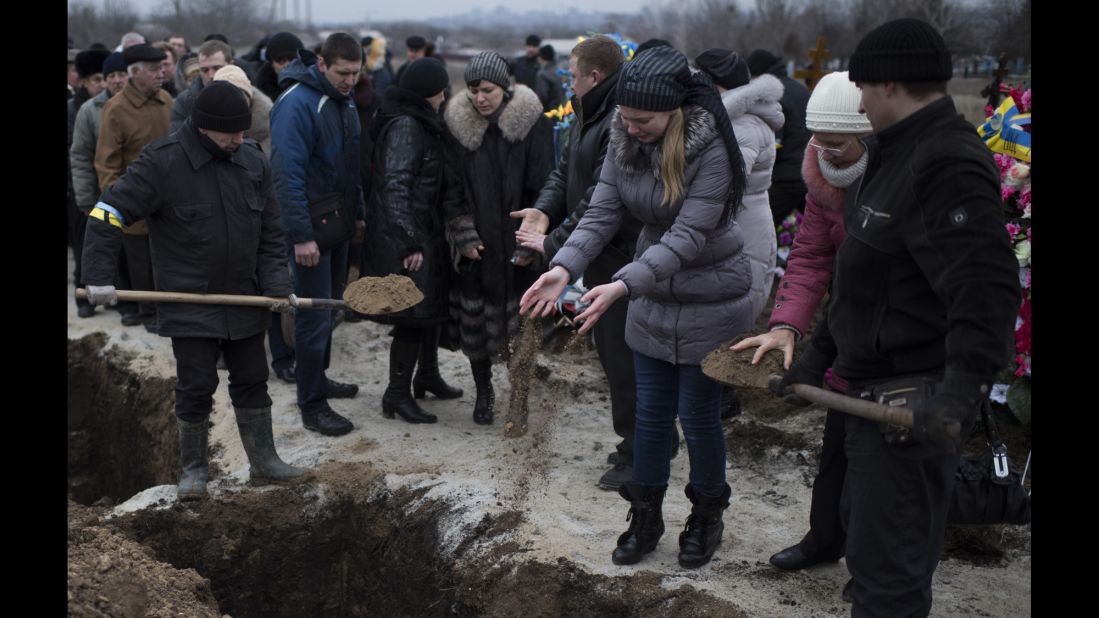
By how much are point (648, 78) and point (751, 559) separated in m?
2.01

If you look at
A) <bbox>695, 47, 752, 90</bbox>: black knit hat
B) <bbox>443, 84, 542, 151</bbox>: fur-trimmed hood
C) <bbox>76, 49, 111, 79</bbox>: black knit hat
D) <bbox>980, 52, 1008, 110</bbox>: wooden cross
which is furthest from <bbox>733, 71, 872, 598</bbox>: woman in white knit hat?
<bbox>76, 49, 111, 79</bbox>: black knit hat

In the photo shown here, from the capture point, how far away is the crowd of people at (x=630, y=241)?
261cm

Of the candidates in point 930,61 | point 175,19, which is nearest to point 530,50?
point 930,61

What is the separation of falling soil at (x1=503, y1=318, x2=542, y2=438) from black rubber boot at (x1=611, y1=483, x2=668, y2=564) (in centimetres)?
124

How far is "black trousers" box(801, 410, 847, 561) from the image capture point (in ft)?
12.4

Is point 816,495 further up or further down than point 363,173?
further down

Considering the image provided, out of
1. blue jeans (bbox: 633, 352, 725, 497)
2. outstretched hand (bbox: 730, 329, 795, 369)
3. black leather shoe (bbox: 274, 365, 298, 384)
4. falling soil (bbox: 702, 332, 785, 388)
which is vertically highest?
outstretched hand (bbox: 730, 329, 795, 369)

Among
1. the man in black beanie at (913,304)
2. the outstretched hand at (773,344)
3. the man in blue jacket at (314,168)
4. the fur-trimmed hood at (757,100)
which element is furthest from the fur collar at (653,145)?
the man in blue jacket at (314,168)

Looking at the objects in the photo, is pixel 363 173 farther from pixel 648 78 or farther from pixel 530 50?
pixel 530 50

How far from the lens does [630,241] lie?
4.58 metres

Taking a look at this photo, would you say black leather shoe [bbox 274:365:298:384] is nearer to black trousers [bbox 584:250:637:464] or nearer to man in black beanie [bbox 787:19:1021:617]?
black trousers [bbox 584:250:637:464]

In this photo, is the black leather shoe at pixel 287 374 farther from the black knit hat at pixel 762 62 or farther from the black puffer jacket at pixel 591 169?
the black knit hat at pixel 762 62

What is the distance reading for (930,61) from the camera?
2.56 metres

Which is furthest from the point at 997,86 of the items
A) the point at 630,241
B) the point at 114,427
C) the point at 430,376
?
the point at 114,427
